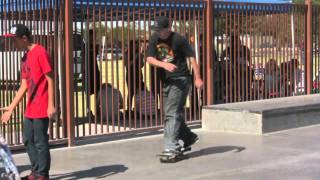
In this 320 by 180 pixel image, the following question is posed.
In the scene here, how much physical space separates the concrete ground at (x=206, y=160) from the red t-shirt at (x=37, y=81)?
112cm

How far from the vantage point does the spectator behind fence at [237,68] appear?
11.8 metres

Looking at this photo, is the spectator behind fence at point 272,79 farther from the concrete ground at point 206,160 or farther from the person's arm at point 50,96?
the person's arm at point 50,96

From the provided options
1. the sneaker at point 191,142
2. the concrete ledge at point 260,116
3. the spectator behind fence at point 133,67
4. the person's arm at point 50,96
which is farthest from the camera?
the concrete ledge at point 260,116

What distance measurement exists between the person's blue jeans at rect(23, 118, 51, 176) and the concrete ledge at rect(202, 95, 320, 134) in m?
4.65

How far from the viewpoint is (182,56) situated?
8.02 m

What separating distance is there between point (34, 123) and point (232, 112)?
15.6 feet

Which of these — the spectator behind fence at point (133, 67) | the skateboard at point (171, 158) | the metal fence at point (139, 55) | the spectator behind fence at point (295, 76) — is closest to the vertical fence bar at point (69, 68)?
the metal fence at point (139, 55)

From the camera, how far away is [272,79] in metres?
12.6

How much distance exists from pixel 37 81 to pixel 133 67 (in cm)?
395

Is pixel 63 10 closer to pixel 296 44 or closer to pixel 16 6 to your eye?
pixel 16 6

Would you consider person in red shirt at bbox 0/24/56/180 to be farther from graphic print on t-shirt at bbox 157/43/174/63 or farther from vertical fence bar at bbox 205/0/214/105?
vertical fence bar at bbox 205/0/214/105

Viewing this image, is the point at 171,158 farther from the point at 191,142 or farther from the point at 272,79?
the point at 272,79

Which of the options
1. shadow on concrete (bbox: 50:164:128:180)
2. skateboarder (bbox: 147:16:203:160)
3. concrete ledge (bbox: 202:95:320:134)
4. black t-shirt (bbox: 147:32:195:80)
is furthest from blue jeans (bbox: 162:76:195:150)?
concrete ledge (bbox: 202:95:320:134)

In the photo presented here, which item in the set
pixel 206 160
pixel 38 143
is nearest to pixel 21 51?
pixel 38 143
